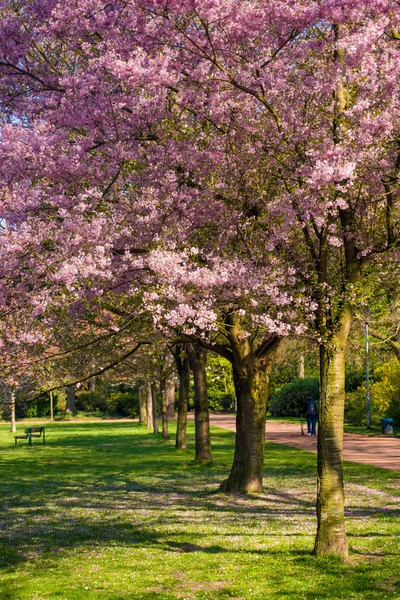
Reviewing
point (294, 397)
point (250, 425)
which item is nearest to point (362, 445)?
point (250, 425)

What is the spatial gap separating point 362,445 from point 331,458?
20367 millimetres

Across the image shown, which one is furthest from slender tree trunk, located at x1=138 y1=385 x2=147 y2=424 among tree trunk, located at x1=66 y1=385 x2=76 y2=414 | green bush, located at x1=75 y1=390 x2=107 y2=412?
green bush, located at x1=75 y1=390 x2=107 y2=412

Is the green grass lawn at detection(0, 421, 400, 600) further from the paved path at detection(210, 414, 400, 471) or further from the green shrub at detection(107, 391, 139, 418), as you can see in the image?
the green shrub at detection(107, 391, 139, 418)

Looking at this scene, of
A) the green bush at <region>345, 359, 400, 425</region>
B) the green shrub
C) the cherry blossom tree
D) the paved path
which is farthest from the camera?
the green shrub

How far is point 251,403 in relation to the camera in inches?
680

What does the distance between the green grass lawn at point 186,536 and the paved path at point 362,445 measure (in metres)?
1.92

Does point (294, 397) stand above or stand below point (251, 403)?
below

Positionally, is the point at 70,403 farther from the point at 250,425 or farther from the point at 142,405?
the point at 250,425

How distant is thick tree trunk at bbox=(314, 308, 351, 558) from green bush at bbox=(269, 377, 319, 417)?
42.1 m

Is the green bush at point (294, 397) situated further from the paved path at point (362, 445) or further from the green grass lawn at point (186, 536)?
the green grass lawn at point (186, 536)

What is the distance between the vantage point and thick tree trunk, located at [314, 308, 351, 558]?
10.8 meters

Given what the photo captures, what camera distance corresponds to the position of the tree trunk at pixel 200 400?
23587 millimetres

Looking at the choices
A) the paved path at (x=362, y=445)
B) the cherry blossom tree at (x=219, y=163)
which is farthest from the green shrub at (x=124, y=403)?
the cherry blossom tree at (x=219, y=163)

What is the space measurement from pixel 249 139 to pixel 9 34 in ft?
14.5
